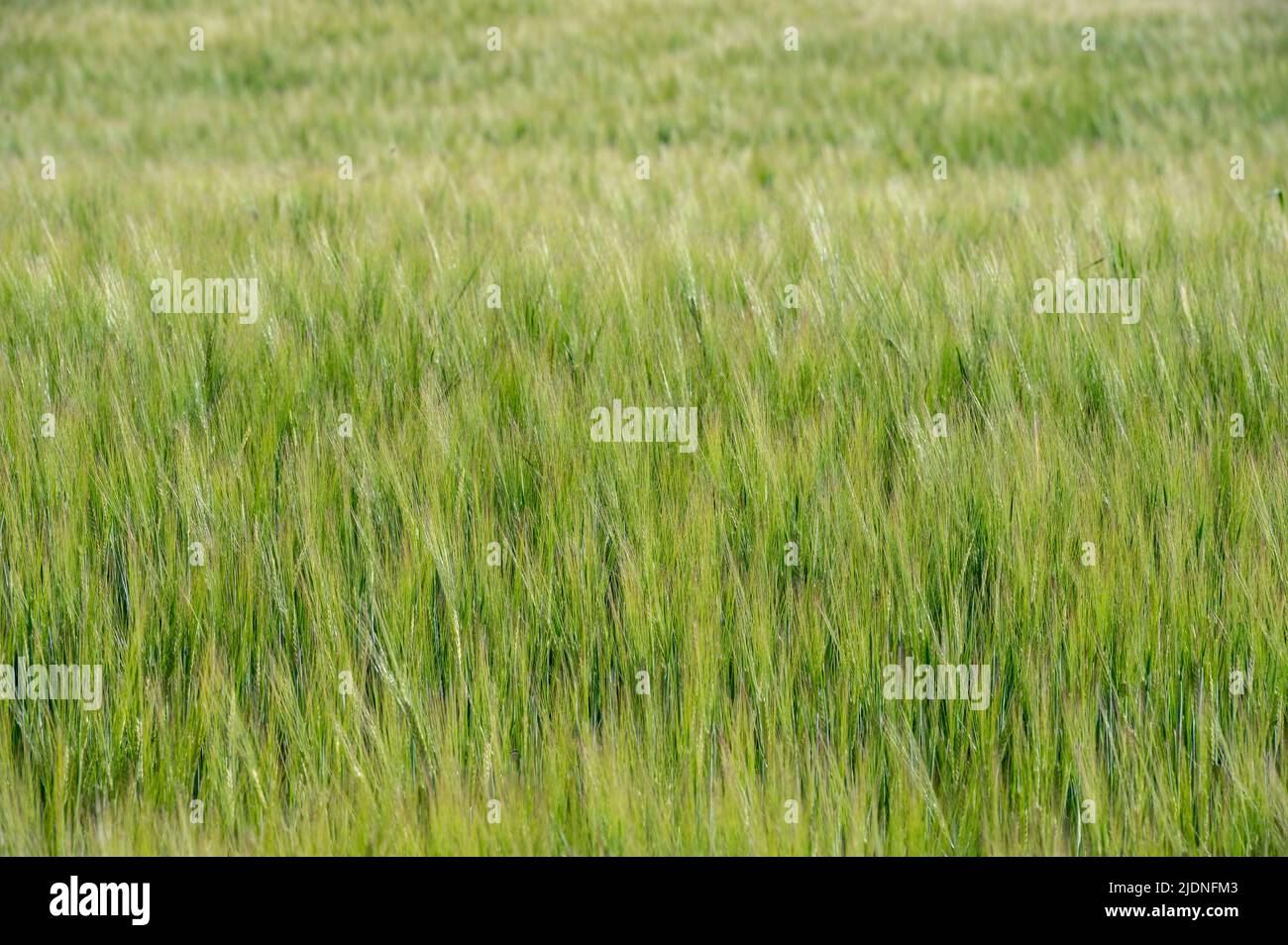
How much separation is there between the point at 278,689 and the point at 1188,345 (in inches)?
69.4

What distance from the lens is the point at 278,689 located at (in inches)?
55.0

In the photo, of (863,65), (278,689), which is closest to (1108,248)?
(278,689)

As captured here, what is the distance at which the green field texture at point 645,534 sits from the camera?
1244 millimetres

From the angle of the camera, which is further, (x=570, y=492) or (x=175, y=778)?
(x=570, y=492)

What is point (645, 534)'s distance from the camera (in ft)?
5.08

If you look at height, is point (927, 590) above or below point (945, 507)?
below

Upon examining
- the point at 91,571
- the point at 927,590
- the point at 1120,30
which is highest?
the point at 1120,30

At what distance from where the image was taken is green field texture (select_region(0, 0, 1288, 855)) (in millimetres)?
1244
